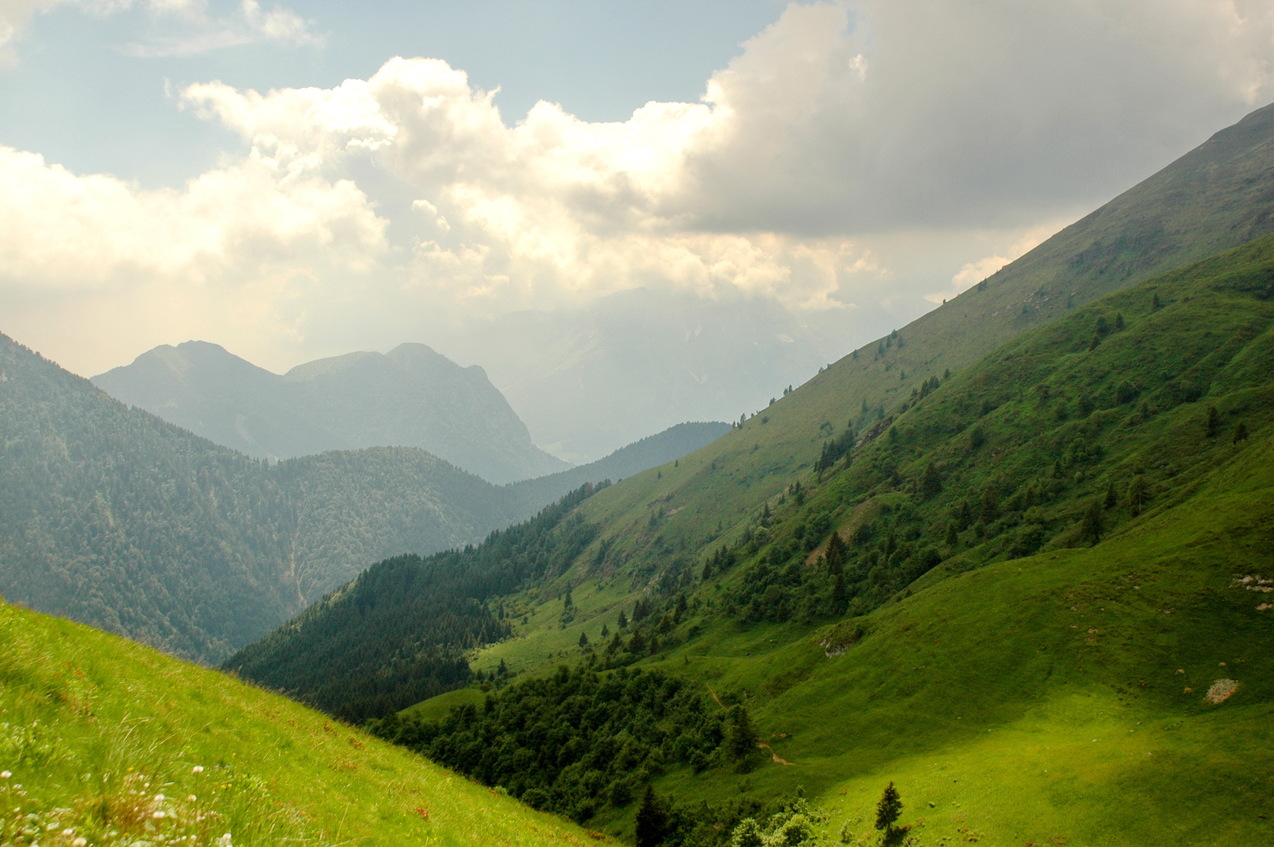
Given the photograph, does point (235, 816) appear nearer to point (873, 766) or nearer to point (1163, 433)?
point (873, 766)

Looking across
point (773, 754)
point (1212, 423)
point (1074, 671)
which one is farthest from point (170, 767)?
point (1212, 423)

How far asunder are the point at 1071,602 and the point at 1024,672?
39.0 feet

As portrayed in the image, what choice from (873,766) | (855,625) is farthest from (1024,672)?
(855,625)

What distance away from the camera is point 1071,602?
236ft

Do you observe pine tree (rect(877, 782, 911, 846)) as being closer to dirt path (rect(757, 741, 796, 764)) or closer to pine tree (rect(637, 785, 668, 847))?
pine tree (rect(637, 785, 668, 847))

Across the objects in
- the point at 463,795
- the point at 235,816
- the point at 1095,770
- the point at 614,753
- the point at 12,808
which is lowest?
the point at 614,753

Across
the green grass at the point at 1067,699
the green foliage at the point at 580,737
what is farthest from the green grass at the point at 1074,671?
the green foliage at the point at 580,737

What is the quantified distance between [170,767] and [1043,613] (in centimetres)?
8489

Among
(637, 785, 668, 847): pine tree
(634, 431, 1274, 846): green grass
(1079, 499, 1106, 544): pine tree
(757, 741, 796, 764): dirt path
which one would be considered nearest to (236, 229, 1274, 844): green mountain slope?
(634, 431, 1274, 846): green grass

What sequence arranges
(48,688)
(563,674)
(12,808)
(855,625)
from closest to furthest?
(12,808) < (48,688) < (855,625) < (563,674)

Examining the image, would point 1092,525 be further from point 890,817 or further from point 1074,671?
point 890,817

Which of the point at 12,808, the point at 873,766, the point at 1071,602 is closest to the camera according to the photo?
the point at 12,808

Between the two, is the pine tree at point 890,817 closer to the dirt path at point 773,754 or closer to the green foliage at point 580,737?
the dirt path at point 773,754

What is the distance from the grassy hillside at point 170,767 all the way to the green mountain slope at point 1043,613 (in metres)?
40.8
